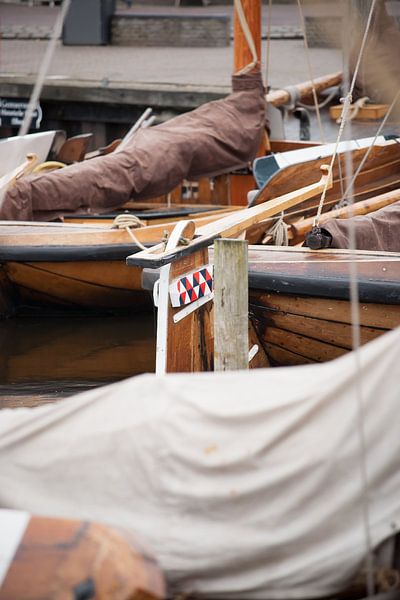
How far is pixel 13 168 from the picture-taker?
8.10 metres

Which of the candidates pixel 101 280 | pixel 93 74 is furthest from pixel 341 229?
pixel 93 74

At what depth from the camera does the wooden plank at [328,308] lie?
5.18 metres

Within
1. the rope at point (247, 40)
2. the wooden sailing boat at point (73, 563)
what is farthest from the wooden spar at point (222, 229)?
the rope at point (247, 40)

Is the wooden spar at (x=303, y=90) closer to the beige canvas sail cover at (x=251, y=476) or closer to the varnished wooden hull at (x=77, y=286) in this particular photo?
the varnished wooden hull at (x=77, y=286)

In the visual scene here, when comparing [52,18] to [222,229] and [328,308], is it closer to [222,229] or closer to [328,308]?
[222,229]

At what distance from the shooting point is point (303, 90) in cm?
1008

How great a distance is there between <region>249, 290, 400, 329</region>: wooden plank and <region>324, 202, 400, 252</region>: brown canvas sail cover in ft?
1.60

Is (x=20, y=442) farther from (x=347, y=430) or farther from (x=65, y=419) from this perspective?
(x=347, y=430)

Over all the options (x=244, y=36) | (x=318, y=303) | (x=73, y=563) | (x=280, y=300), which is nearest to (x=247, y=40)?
(x=244, y=36)

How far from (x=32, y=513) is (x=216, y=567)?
0.68m

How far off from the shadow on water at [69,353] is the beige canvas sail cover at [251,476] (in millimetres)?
3275

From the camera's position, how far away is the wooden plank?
5176 mm

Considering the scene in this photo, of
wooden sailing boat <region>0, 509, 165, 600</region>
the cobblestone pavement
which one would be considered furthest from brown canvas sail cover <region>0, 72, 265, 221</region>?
the cobblestone pavement

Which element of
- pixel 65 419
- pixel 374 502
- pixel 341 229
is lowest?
pixel 374 502
